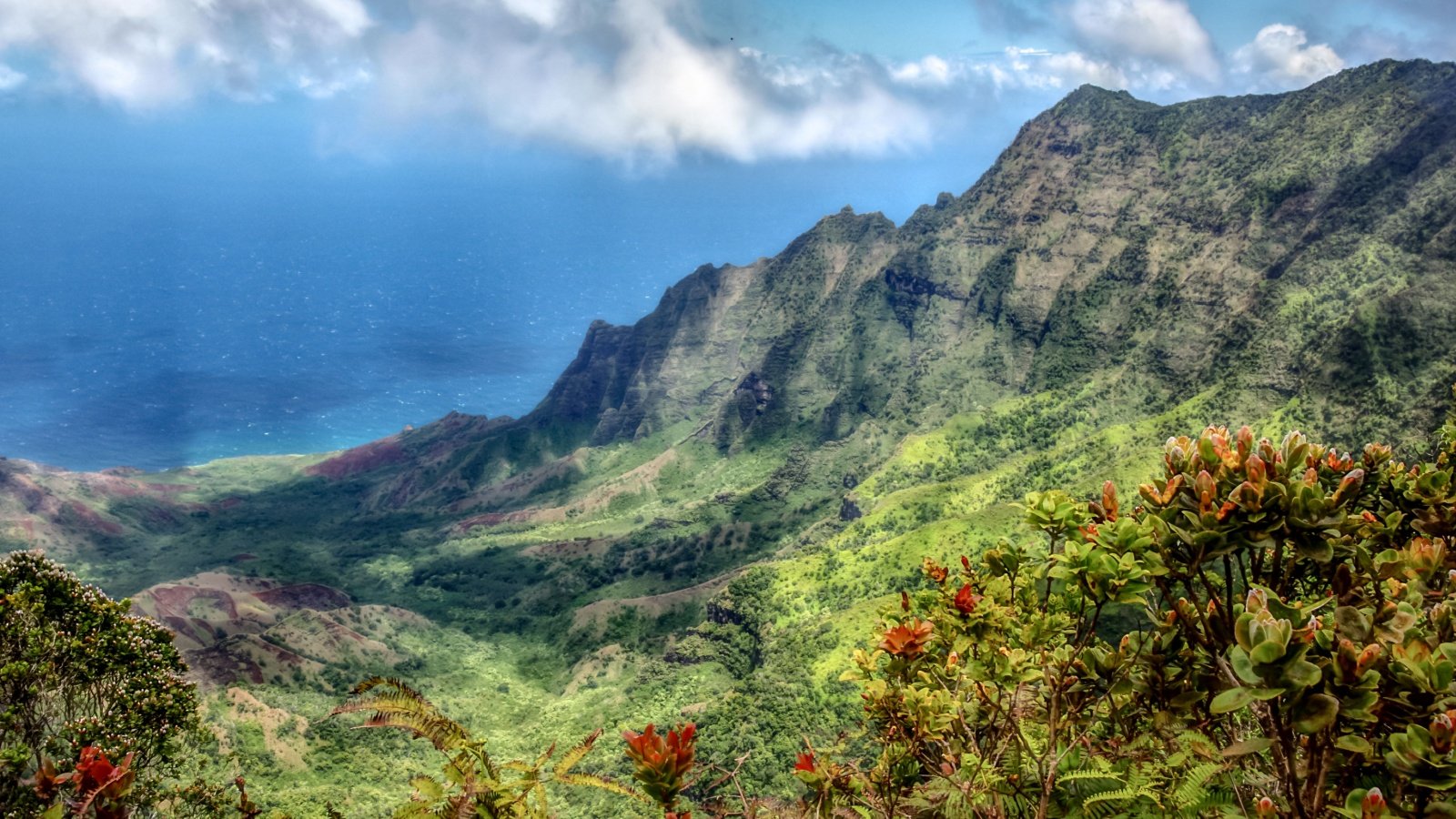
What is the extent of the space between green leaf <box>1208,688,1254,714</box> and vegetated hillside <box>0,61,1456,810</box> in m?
65.5

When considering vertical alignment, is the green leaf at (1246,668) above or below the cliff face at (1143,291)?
below

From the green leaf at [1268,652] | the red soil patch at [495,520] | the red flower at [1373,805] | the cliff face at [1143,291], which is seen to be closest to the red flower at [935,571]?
the red flower at [1373,805]

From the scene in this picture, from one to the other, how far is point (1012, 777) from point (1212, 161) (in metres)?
163

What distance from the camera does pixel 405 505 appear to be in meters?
179

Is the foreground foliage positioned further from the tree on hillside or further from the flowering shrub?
the tree on hillside

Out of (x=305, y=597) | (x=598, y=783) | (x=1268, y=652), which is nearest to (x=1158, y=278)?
(x=305, y=597)

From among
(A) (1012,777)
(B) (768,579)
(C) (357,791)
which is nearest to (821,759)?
(A) (1012,777)

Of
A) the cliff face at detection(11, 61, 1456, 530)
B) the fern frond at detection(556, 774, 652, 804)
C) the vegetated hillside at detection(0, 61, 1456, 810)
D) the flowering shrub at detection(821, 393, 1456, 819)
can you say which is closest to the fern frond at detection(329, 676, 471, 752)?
the fern frond at detection(556, 774, 652, 804)

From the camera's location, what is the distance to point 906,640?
9.30 meters

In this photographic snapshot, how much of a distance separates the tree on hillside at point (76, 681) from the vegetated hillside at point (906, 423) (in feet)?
172

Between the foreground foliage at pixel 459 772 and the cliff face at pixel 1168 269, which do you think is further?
the cliff face at pixel 1168 269

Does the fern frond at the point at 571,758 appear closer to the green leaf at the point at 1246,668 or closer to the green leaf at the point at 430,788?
the green leaf at the point at 430,788

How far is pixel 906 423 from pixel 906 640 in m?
152

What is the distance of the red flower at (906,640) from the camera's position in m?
9.24
